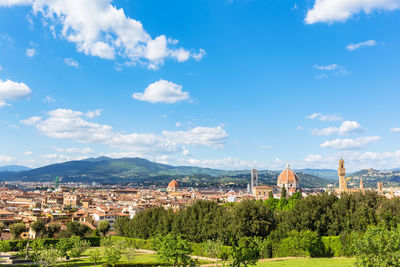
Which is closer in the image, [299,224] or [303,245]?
[303,245]

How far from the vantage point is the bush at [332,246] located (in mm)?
41125

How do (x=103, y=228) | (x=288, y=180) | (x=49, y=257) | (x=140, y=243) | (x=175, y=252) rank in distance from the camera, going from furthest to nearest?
(x=288, y=180) → (x=103, y=228) → (x=140, y=243) → (x=49, y=257) → (x=175, y=252)

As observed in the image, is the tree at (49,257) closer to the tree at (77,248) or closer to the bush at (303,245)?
the tree at (77,248)

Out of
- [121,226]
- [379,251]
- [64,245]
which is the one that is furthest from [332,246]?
[121,226]

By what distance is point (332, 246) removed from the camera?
41719 millimetres

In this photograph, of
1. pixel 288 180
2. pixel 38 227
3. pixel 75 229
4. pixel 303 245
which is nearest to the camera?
pixel 303 245

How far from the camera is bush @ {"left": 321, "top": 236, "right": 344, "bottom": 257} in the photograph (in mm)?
41125

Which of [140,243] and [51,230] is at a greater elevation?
[51,230]

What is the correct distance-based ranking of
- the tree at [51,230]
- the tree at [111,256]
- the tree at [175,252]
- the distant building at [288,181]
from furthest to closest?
the distant building at [288,181]
the tree at [51,230]
the tree at [111,256]
the tree at [175,252]

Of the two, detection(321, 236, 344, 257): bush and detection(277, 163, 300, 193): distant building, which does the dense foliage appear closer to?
detection(321, 236, 344, 257): bush

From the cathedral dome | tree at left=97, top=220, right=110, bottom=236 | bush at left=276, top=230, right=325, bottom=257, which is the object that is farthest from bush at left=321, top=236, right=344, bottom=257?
the cathedral dome

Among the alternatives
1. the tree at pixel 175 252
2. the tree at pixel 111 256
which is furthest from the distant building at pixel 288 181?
the tree at pixel 175 252

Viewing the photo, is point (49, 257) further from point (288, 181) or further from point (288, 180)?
point (288, 180)

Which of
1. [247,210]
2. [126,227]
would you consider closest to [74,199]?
[126,227]
